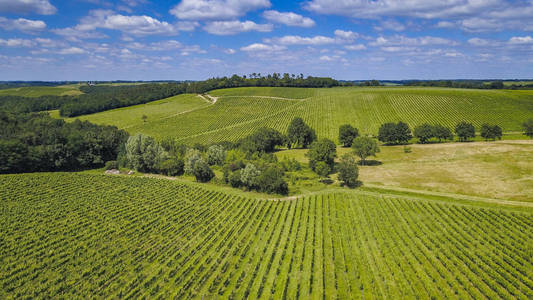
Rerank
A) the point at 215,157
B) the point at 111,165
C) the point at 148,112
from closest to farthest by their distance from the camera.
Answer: the point at 215,157
the point at 111,165
the point at 148,112

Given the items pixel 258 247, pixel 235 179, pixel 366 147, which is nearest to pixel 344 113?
pixel 366 147

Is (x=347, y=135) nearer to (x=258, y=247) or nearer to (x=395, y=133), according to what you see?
(x=395, y=133)

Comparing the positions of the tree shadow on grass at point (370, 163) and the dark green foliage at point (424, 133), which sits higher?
the dark green foliage at point (424, 133)

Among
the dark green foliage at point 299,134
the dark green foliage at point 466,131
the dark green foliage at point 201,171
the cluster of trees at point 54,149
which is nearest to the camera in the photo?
the dark green foliage at point 201,171

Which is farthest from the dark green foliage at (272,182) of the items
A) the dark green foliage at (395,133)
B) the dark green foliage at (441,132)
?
the dark green foliage at (441,132)

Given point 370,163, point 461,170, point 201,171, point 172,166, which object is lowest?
point 370,163

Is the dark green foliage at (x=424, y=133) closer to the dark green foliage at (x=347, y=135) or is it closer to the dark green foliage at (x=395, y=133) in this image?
the dark green foliage at (x=395, y=133)
